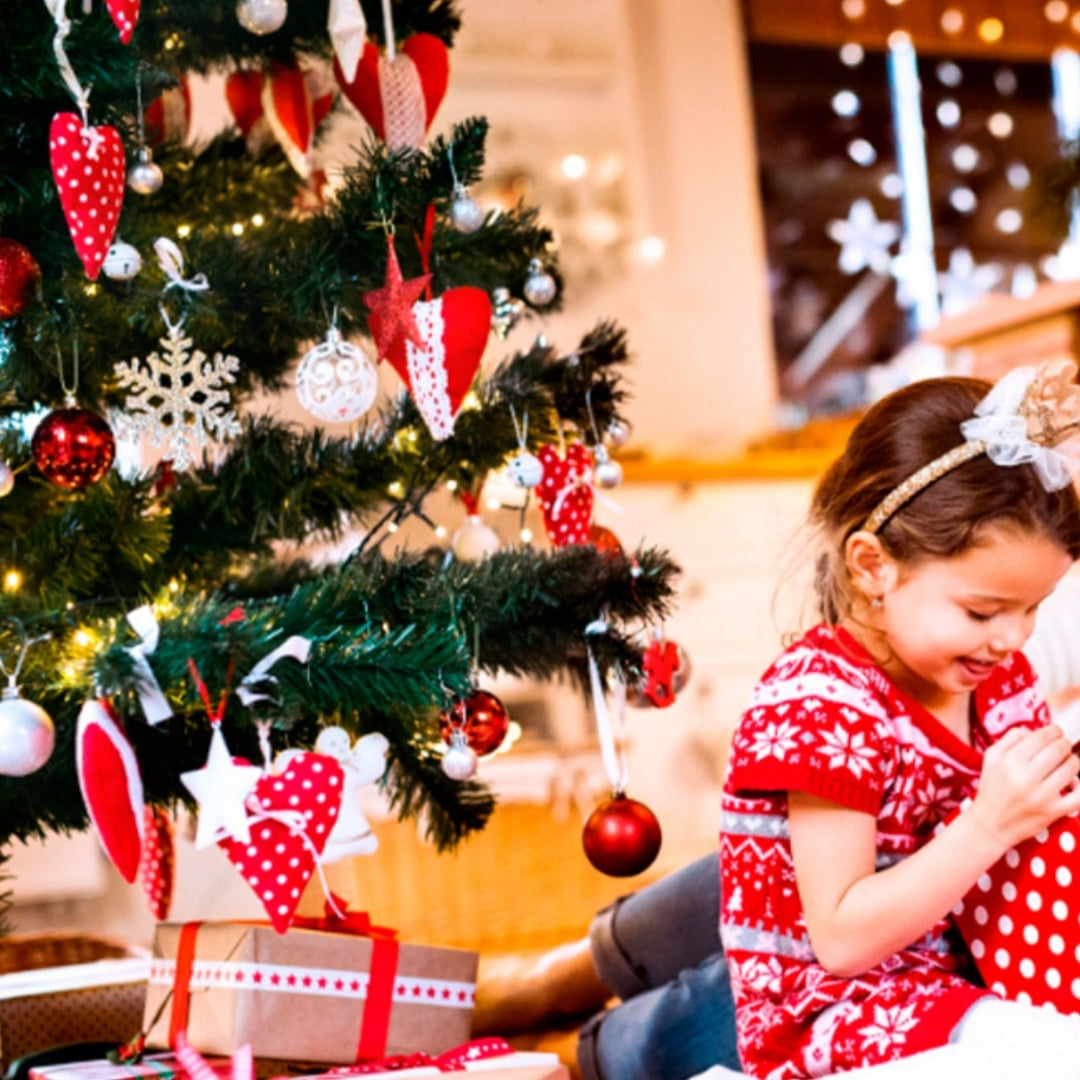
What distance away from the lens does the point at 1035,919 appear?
0.90m

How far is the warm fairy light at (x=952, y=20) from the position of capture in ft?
12.8

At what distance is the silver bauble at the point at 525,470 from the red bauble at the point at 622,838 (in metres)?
0.26

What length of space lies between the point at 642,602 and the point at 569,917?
1137 mm

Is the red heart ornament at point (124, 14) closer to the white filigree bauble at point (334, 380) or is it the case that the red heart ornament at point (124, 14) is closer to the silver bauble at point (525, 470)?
the white filigree bauble at point (334, 380)

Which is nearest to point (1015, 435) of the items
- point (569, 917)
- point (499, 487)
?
point (499, 487)

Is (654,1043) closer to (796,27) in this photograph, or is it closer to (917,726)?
(917,726)

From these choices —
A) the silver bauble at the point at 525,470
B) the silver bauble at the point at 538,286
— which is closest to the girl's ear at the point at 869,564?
the silver bauble at the point at 525,470

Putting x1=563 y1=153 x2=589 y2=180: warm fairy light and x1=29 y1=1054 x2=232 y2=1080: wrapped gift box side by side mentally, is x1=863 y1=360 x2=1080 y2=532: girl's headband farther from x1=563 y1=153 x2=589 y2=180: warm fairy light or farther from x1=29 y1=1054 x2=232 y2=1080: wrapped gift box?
x1=563 y1=153 x2=589 y2=180: warm fairy light

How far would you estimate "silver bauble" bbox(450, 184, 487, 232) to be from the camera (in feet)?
3.56

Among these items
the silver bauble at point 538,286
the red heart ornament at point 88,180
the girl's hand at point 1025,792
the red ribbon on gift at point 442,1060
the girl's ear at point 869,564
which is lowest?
the red ribbon on gift at point 442,1060

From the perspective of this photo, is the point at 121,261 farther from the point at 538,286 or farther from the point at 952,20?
the point at 952,20

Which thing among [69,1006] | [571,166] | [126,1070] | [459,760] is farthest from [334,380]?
[571,166]

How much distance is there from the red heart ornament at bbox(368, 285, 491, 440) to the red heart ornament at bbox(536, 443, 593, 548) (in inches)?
6.2

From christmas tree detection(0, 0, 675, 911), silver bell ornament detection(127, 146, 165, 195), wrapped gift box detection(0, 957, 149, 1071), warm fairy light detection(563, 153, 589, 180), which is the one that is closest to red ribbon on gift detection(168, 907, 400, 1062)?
christmas tree detection(0, 0, 675, 911)
